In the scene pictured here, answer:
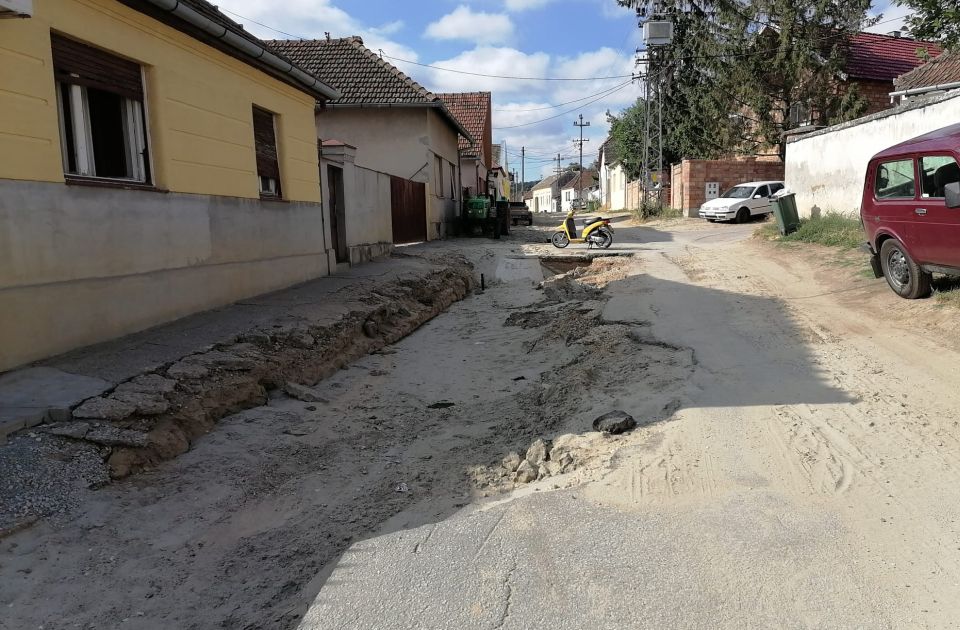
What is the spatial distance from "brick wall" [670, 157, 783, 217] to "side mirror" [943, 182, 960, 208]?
21962 millimetres

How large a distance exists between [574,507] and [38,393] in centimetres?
378

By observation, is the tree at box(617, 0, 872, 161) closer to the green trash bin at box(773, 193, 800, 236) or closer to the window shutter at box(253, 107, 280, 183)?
the green trash bin at box(773, 193, 800, 236)

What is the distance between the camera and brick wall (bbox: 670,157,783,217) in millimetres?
27562

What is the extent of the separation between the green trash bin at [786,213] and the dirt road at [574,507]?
8.86 metres

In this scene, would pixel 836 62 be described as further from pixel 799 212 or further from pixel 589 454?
pixel 589 454

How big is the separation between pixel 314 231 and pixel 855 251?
9.35m

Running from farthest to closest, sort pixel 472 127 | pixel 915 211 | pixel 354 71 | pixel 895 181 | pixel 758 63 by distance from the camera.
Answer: pixel 472 127
pixel 758 63
pixel 354 71
pixel 895 181
pixel 915 211

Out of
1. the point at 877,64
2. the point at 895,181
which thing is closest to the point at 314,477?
the point at 895,181

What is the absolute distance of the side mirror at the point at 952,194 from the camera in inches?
250

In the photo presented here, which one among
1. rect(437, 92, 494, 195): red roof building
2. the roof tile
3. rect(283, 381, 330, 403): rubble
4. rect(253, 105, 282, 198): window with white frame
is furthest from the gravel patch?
rect(437, 92, 494, 195): red roof building

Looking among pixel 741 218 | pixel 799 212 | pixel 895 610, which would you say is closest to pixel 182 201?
pixel 895 610

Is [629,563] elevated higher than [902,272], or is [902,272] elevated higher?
[902,272]

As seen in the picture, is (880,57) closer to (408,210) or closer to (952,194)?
(408,210)

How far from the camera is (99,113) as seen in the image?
634 centimetres
